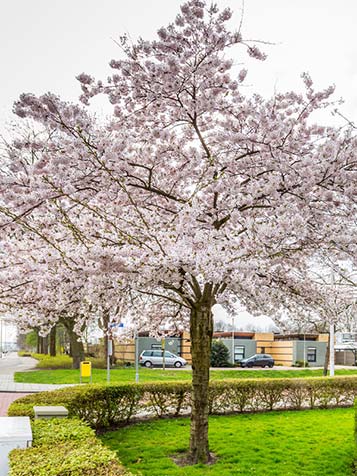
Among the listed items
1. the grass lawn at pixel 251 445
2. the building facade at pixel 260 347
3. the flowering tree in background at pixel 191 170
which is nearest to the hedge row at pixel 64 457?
the grass lawn at pixel 251 445

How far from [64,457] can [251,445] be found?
4675mm

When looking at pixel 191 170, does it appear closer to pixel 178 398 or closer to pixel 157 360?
pixel 178 398

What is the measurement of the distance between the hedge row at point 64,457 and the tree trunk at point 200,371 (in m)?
2.31


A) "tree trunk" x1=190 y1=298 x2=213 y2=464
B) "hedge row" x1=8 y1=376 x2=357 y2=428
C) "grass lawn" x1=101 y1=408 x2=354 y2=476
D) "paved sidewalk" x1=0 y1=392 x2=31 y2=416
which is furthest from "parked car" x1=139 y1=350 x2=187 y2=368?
"tree trunk" x1=190 y1=298 x2=213 y2=464

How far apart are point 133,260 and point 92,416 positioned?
4.74 meters

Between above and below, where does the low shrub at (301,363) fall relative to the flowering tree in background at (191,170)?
below

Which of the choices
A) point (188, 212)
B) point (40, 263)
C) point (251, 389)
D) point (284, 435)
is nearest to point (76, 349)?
point (251, 389)

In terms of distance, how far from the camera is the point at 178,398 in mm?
11172

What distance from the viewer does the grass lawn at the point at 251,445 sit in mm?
6996

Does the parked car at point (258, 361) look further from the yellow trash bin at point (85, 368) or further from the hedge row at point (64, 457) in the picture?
the hedge row at point (64, 457)

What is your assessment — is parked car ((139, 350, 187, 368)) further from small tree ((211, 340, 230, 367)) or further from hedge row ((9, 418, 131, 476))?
hedge row ((9, 418, 131, 476))

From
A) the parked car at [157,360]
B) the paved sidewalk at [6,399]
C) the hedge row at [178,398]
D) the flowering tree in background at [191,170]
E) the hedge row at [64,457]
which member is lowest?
the parked car at [157,360]

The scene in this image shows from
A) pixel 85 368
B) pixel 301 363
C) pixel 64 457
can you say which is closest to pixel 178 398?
pixel 64 457

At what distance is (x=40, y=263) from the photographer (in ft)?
23.3
